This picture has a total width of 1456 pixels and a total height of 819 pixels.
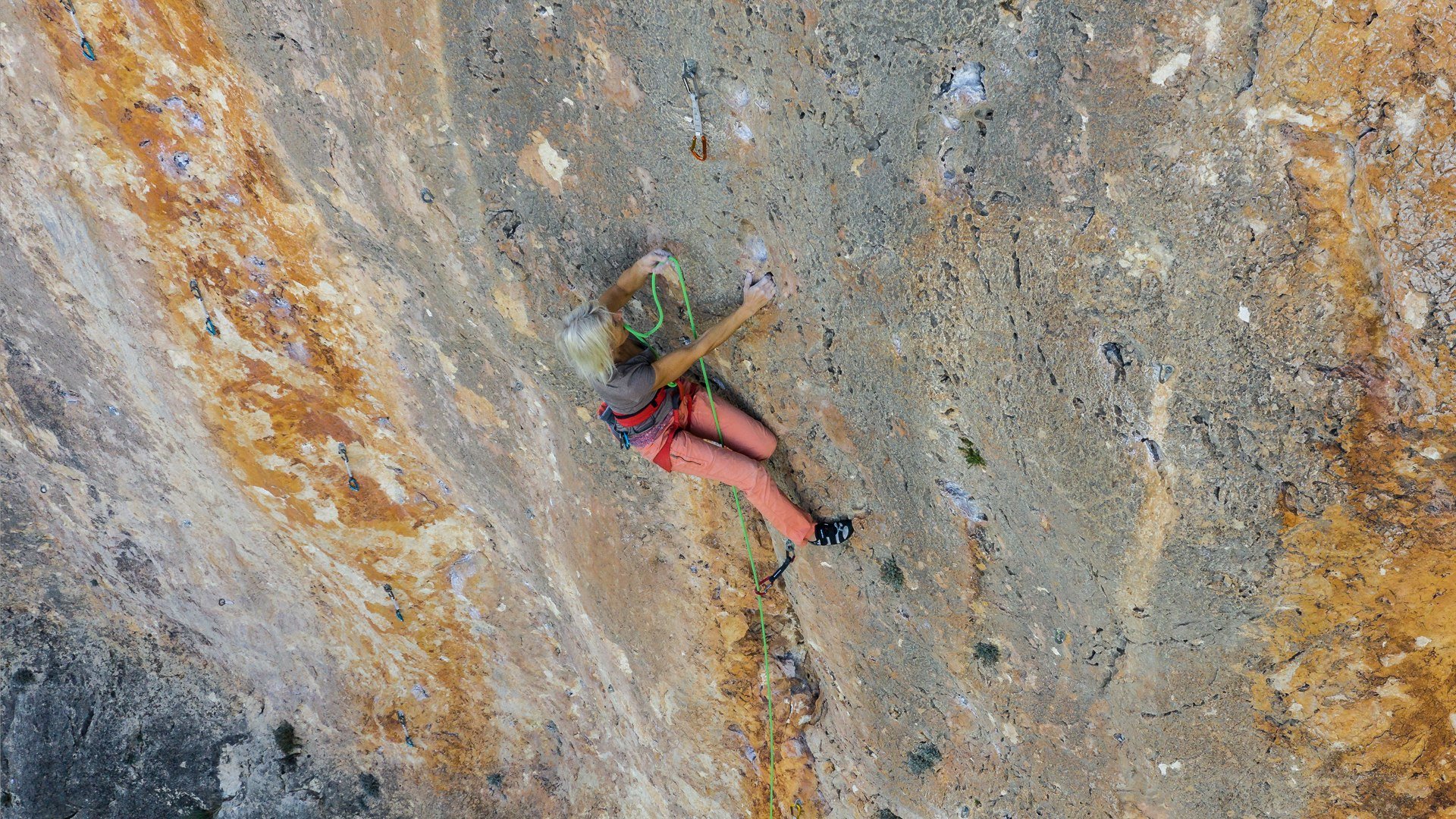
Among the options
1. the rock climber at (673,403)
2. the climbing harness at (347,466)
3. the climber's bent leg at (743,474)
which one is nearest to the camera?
the rock climber at (673,403)

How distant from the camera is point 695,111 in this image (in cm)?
363

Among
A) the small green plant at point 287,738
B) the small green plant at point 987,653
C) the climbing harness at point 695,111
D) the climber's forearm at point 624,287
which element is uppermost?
the climbing harness at point 695,111

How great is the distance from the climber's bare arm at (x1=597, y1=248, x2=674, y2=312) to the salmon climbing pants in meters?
0.63

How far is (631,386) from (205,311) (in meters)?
3.76

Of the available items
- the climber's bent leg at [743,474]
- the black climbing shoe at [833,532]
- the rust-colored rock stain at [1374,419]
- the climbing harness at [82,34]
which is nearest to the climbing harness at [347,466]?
the climbing harness at [82,34]

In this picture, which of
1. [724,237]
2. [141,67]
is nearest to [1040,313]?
[724,237]

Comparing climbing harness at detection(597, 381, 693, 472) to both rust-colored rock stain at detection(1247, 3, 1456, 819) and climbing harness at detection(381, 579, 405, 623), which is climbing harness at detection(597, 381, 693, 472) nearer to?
rust-colored rock stain at detection(1247, 3, 1456, 819)

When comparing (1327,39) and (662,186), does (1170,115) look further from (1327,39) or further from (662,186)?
(662,186)

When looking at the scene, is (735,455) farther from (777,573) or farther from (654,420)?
(777,573)

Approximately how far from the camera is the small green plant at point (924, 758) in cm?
479

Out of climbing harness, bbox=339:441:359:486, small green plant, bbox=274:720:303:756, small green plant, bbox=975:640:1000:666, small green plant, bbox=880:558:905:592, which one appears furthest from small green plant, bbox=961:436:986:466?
small green plant, bbox=274:720:303:756

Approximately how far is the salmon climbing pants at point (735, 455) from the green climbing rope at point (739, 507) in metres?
0.06

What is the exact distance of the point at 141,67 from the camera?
16.1 ft

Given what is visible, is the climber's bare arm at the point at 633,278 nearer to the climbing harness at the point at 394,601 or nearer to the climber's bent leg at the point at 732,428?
the climber's bent leg at the point at 732,428
